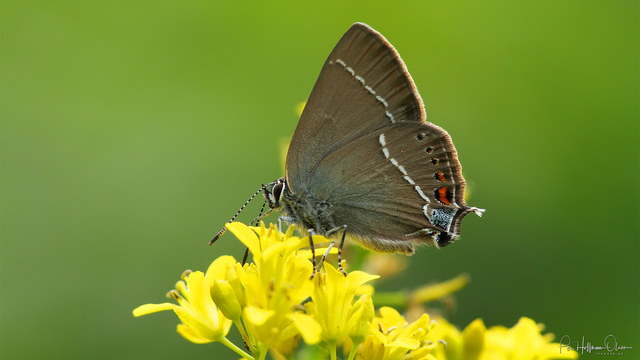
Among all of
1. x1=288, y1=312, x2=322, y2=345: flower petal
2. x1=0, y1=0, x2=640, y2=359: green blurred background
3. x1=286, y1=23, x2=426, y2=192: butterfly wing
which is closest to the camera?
x1=288, y1=312, x2=322, y2=345: flower petal

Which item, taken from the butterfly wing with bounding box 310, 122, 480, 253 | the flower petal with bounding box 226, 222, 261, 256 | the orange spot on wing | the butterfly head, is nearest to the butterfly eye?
the butterfly head

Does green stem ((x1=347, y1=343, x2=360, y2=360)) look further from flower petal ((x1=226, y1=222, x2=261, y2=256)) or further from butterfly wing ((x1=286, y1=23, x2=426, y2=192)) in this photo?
butterfly wing ((x1=286, y1=23, x2=426, y2=192))

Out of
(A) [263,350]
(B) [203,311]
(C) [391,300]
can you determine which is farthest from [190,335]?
(C) [391,300]

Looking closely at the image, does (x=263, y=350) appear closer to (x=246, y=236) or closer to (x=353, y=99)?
(x=246, y=236)

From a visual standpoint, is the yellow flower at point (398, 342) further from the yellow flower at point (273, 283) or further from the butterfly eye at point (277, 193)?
the butterfly eye at point (277, 193)

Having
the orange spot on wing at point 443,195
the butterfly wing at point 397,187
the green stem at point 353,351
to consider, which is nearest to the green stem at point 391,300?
the butterfly wing at point 397,187

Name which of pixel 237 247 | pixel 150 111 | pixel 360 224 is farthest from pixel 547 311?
pixel 150 111

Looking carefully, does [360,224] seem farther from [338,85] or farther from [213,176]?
[213,176]
